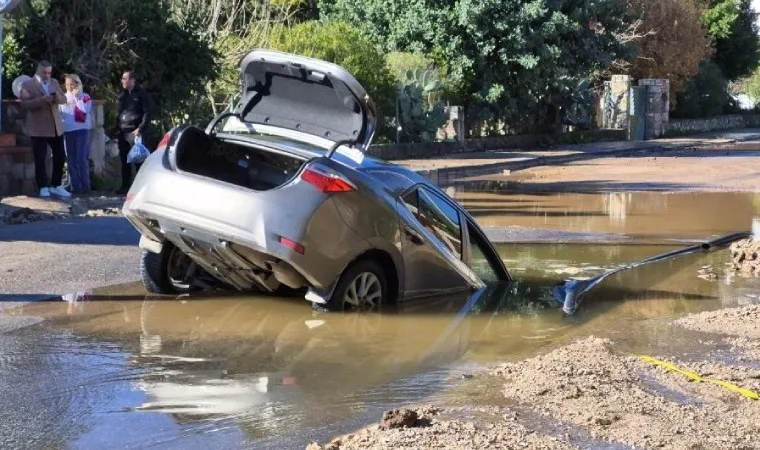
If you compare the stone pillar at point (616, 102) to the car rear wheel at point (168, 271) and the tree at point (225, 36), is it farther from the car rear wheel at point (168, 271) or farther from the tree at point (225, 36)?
the car rear wheel at point (168, 271)

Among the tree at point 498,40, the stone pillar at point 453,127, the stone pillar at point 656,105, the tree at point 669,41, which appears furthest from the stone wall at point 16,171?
the stone pillar at point 656,105

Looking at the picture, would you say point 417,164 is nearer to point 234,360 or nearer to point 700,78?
point 234,360

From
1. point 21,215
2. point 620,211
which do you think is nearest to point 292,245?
point 21,215

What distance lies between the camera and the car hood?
9406 millimetres

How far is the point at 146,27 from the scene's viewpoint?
20859mm

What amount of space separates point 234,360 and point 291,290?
7.85 ft

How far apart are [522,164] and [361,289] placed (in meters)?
20.9

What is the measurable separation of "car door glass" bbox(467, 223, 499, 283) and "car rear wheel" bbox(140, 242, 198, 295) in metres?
2.44

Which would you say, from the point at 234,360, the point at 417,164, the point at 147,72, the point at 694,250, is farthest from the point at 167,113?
the point at 234,360

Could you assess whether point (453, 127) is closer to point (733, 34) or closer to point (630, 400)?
point (733, 34)

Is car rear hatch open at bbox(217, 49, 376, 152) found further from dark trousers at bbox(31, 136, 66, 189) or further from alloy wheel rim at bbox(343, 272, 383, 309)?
dark trousers at bbox(31, 136, 66, 189)

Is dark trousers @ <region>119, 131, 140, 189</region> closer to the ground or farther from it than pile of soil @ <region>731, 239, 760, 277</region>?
farther from it

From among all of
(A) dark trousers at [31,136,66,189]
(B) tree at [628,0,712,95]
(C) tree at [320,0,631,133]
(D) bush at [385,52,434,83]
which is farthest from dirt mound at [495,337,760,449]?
(B) tree at [628,0,712,95]

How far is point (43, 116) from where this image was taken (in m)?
15.7
